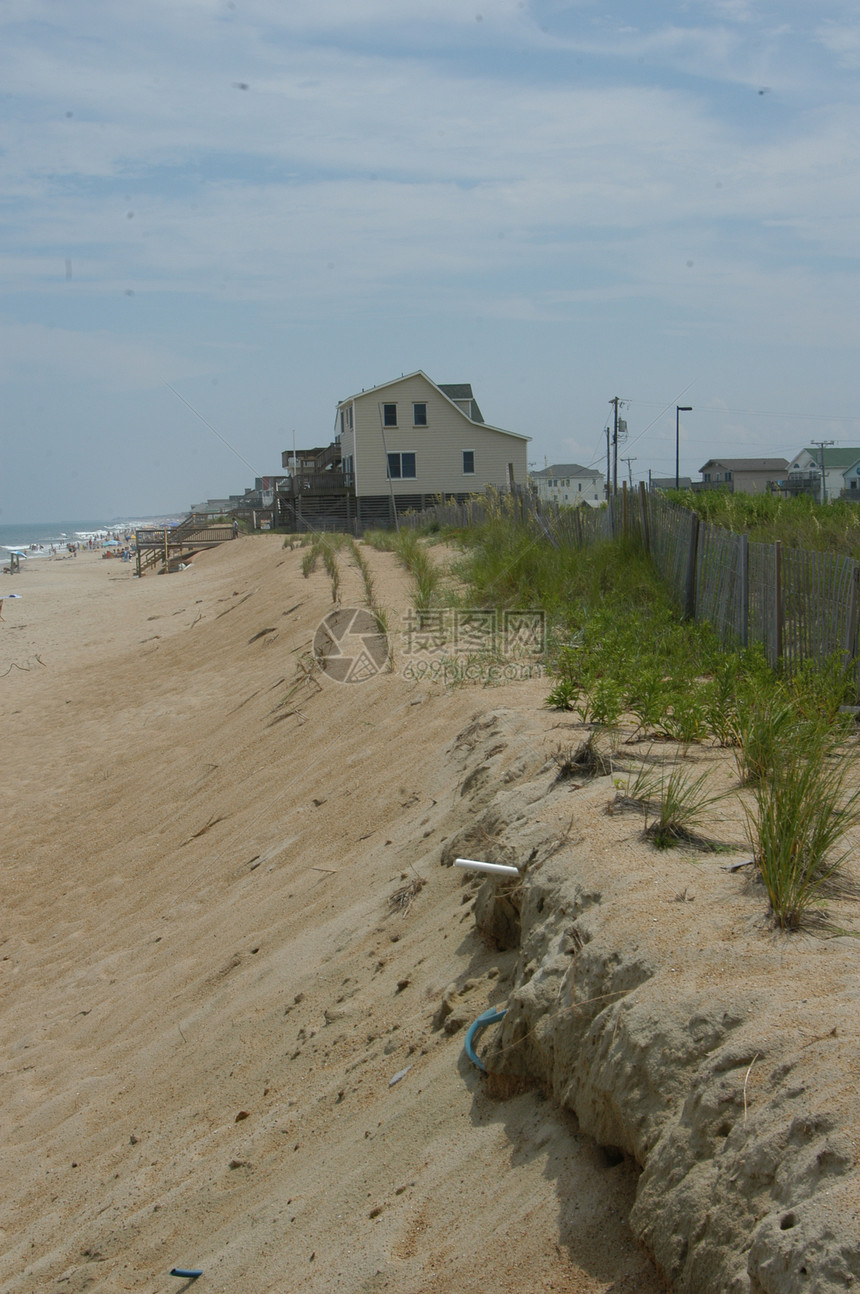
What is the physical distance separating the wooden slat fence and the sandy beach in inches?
76.8

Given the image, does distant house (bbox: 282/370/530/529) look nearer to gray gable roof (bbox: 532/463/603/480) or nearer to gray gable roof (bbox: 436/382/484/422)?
gray gable roof (bbox: 436/382/484/422)

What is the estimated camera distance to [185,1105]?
421 cm

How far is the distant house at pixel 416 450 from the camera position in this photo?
42406mm

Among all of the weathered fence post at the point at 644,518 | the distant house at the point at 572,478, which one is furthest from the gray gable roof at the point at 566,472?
the weathered fence post at the point at 644,518

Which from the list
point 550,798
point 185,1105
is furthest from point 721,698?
point 185,1105

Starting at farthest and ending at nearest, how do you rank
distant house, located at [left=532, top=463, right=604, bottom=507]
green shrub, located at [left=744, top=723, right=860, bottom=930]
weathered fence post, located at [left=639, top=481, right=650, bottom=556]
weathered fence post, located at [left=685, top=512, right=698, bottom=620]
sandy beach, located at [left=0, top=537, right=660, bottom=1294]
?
distant house, located at [left=532, top=463, right=604, bottom=507] → weathered fence post, located at [left=639, top=481, right=650, bottom=556] → weathered fence post, located at [left=685, top=512, right=698, bottom=620] → green shrub, located at [left=744, top=723, right=860, bottom=930] → sandy beach, located at [left=0, top=537, right=660, bottom=1294]

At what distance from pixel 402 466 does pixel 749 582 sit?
35.7 metres

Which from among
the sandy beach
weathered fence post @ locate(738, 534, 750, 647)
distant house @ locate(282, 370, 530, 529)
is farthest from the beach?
distant house @ locate(282, 370, 530, 529)

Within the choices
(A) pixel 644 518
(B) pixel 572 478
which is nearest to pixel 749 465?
(B) pixel 572 478

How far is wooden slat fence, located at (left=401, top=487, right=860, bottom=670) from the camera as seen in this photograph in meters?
6.69

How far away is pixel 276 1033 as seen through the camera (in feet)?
14.3

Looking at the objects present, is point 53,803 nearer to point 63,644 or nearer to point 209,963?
point 209,963

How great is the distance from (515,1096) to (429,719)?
4.25 m

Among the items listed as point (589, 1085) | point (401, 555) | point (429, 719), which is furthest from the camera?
point (401, 555)
